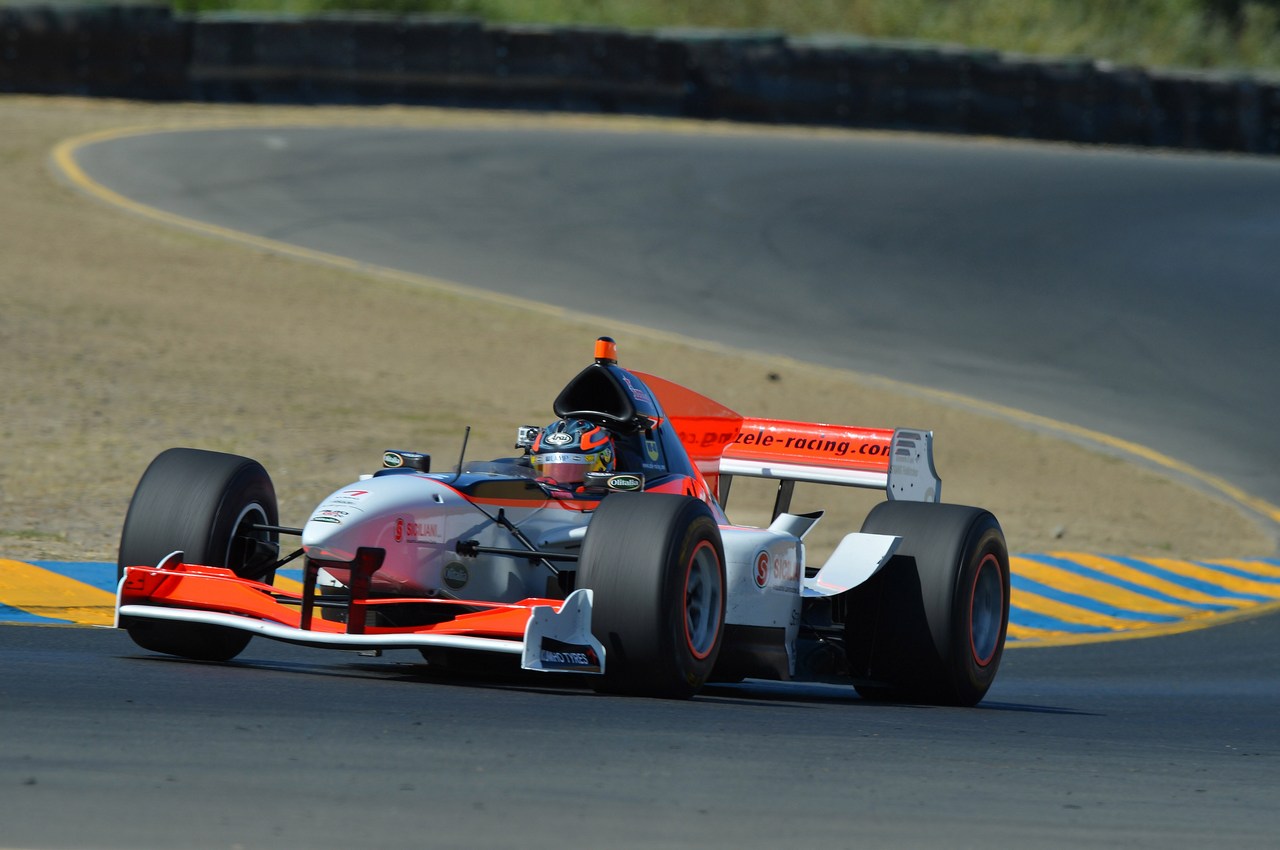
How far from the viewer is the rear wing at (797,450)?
8859 millimetres

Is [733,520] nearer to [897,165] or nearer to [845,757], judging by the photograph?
[845,757]

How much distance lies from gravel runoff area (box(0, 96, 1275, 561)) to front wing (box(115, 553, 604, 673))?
298cm

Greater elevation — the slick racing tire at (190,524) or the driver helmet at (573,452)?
the driver helmet at (573,452)

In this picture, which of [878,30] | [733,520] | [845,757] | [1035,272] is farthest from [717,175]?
[845,757]

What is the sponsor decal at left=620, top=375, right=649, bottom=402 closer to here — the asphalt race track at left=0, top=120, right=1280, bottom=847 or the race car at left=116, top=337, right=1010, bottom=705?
the race car at left=116, top=337, right=1010, bottom=705

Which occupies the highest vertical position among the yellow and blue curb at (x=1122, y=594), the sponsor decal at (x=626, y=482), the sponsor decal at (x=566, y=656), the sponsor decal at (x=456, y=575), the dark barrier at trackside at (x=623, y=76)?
the dark barrier at trackside at (x=623, y=76)

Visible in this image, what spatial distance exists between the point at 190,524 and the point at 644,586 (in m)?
1.87

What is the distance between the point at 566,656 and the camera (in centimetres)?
668

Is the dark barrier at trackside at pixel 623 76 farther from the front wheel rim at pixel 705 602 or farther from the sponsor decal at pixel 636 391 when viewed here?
the front wheel rim at pixel 705 602

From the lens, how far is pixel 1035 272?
69.9 feet

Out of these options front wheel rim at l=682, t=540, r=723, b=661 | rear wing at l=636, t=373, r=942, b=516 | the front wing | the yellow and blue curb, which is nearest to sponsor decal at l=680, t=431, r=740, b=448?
rear wing at l=636, t=373, r=942, b=516

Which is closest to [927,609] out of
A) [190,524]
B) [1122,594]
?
[190,524]

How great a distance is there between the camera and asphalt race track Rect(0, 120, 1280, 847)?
16.1ft

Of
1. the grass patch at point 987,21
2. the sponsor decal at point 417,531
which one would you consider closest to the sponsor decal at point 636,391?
the sponsor decal at point 417,531
